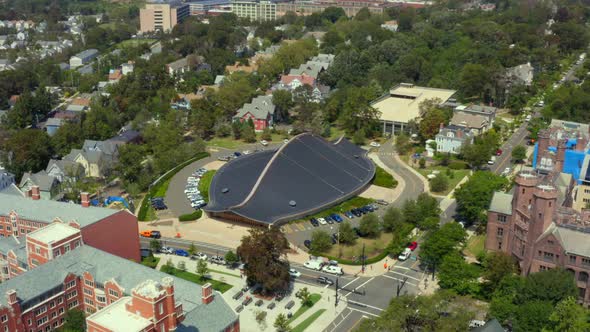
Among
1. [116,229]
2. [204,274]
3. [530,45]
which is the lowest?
[204,274]

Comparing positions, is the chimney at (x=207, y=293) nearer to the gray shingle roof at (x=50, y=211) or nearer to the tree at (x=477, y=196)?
the gray shingle roof at (x=50, y=211)

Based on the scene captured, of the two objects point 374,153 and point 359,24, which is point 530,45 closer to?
point 359,24

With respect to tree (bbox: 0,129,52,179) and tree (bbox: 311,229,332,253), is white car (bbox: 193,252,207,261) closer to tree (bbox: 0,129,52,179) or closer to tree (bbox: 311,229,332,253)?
tree (bbox: 311,229,332,253)

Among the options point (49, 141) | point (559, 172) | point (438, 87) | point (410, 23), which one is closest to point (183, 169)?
point (49, 141)

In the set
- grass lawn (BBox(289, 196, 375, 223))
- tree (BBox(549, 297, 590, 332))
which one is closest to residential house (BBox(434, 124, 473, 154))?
grass lawn (BBox(289, 196, 375, 223))

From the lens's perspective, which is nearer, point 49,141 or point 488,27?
point 49,141

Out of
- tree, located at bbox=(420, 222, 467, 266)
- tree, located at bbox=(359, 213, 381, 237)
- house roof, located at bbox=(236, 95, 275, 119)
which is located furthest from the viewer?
house roof, located at bbox=(236, 95, 275, 119)

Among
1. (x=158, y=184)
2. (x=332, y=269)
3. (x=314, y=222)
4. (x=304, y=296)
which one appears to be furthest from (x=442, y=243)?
(x=158, y=184)
